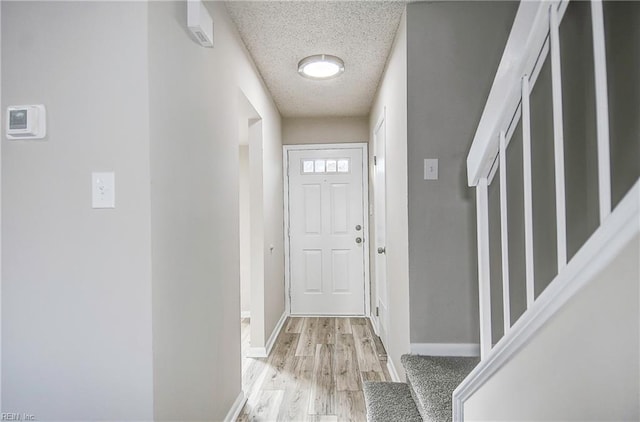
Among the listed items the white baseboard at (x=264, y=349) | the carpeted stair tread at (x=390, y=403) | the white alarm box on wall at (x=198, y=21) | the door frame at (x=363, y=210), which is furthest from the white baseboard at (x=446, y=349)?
the door frame at (x=363, y=210)

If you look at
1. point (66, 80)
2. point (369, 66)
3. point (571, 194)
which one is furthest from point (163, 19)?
point (369, 66)

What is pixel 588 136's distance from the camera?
4.17ft

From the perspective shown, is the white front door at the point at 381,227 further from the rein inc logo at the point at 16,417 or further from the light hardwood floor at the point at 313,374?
the rein inc logo at the point at 16,417

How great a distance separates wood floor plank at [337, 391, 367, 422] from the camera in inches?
85.7

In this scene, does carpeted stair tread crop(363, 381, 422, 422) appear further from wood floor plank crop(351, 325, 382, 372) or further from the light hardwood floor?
wood floor plank crop(351, 325, 382, 372)

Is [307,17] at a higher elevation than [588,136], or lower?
higher

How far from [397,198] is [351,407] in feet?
4.48

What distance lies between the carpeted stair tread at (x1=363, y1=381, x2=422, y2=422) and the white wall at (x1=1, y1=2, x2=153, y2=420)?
1059mm

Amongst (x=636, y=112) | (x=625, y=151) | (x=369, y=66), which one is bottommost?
(x=625, y=151)

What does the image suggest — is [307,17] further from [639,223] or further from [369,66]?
[639,223]

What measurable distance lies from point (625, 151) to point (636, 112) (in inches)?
4.5

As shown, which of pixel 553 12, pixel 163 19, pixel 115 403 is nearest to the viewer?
pixel 553 12

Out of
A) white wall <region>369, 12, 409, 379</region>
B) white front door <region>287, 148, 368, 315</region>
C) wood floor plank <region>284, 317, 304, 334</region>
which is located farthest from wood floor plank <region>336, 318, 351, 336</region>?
white wall <region>369, 12, 409, 379</region>

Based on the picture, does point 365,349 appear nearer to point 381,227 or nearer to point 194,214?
point 381,227
